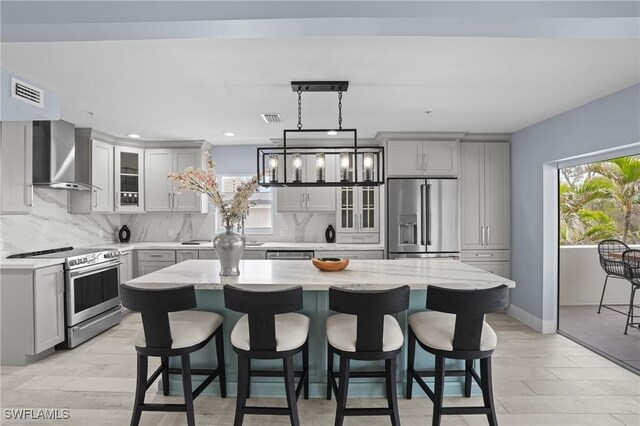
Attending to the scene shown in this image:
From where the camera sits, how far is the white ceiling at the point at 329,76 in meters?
2.28

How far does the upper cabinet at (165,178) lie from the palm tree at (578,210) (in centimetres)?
632

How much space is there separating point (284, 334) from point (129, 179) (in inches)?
167

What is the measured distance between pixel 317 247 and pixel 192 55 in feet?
10.2

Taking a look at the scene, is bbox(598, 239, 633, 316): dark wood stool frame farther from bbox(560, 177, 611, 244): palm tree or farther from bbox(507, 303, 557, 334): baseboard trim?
bbox(560, 177, 611, 244): palm tree

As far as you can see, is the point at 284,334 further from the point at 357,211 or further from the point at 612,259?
the point at 612,259

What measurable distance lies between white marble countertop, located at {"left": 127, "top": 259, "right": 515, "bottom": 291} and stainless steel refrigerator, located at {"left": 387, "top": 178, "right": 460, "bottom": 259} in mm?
1574

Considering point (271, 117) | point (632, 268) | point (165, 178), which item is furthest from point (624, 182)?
point (165, 178)

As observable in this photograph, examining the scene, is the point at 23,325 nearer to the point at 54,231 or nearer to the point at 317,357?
the point at 54,231

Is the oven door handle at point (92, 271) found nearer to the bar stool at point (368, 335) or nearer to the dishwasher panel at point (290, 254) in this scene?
the dishwasher panel at point (290, 254)

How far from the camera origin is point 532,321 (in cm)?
428

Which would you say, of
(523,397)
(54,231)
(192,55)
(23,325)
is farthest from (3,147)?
(523,397)

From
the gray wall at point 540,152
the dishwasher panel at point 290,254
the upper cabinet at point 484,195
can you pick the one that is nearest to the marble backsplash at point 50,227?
the dishwasher panel at point 290,254

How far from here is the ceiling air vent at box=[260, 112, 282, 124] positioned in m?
3.75

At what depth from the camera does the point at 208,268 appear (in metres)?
2.92
